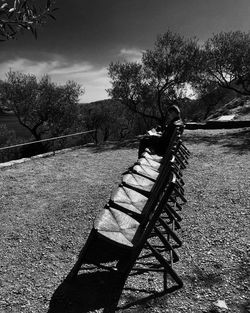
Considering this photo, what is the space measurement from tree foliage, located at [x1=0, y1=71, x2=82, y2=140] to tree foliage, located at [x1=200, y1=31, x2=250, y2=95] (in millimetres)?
13770

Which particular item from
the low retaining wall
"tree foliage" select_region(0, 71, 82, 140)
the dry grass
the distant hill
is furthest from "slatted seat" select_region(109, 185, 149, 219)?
"tree foliage" select_region(0, 71, 82, 140)

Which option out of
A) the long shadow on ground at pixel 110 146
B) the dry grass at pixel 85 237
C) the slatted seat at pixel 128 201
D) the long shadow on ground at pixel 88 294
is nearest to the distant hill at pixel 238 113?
the long shadow on ground at pixel 110 146

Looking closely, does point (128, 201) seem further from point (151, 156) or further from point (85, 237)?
point (151, 156)

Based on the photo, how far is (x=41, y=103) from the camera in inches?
1073

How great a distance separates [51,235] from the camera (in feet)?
16.5

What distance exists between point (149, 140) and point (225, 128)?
995cm

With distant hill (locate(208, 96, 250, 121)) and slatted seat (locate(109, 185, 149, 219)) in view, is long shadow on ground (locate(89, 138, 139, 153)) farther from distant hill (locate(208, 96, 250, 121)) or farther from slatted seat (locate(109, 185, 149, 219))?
slatted seat (locate(109, 185, 149, 219))

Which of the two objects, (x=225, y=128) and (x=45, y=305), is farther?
(x=225, y=128)

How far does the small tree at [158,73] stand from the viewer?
19859mm

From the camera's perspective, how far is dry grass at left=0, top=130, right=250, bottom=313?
336 cm

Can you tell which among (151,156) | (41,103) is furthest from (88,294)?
(41,103)

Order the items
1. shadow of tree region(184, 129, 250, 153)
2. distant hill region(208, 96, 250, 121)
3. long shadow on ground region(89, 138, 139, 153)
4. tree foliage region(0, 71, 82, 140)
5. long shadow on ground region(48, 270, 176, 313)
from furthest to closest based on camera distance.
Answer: tree foliage region(0, 71, 82, 140)
distant hill region(208, 96, 250, 121)
long shadow on ground region(89, 138, 139, 153)
shadow of tree region(184, 129, 250, 153)
long shadow on ground region(48, 270, 176, 313)

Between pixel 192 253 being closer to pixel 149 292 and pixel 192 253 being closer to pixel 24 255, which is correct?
pixel 149 292

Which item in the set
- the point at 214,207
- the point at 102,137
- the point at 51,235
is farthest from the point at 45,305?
the point at 102,137
